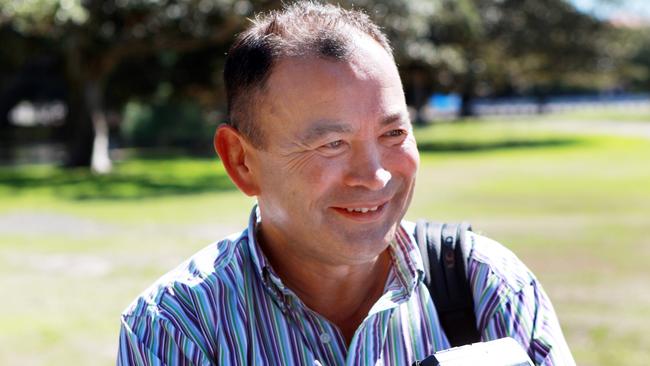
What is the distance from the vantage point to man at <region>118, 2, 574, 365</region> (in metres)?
1.89

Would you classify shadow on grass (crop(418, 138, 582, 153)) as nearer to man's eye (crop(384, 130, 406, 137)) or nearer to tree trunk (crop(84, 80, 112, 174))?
tree trunk (crop(84, 80, 112, 174))

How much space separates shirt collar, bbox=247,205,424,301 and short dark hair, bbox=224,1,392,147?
9.7 inches

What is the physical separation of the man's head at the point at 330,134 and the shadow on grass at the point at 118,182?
14648mm

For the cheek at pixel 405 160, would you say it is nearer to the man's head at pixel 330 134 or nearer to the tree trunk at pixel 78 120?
the man's head at pixel 330 134

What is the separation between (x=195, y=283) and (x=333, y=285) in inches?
12.8

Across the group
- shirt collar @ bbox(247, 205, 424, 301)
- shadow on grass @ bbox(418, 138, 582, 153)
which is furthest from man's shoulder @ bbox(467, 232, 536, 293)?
shadow on grass @ bbox(418, 138, 582, 153)

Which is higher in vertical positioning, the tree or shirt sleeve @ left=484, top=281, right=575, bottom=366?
the tree

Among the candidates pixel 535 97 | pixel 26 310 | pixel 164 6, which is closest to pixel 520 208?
pixel 26 310

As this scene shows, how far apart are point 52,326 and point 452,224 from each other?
5.87 meters

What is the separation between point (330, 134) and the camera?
1891mm

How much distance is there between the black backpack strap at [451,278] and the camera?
6.43ft

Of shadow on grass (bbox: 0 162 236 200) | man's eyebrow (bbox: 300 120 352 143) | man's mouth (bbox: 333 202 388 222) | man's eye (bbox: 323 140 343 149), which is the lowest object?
shadow on grass (bbox: 0 162 236 200)

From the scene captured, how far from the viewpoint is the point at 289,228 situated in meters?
2.01

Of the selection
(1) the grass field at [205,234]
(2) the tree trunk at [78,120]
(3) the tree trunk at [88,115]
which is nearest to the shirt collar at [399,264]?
(1) the grass field at [205,234]
